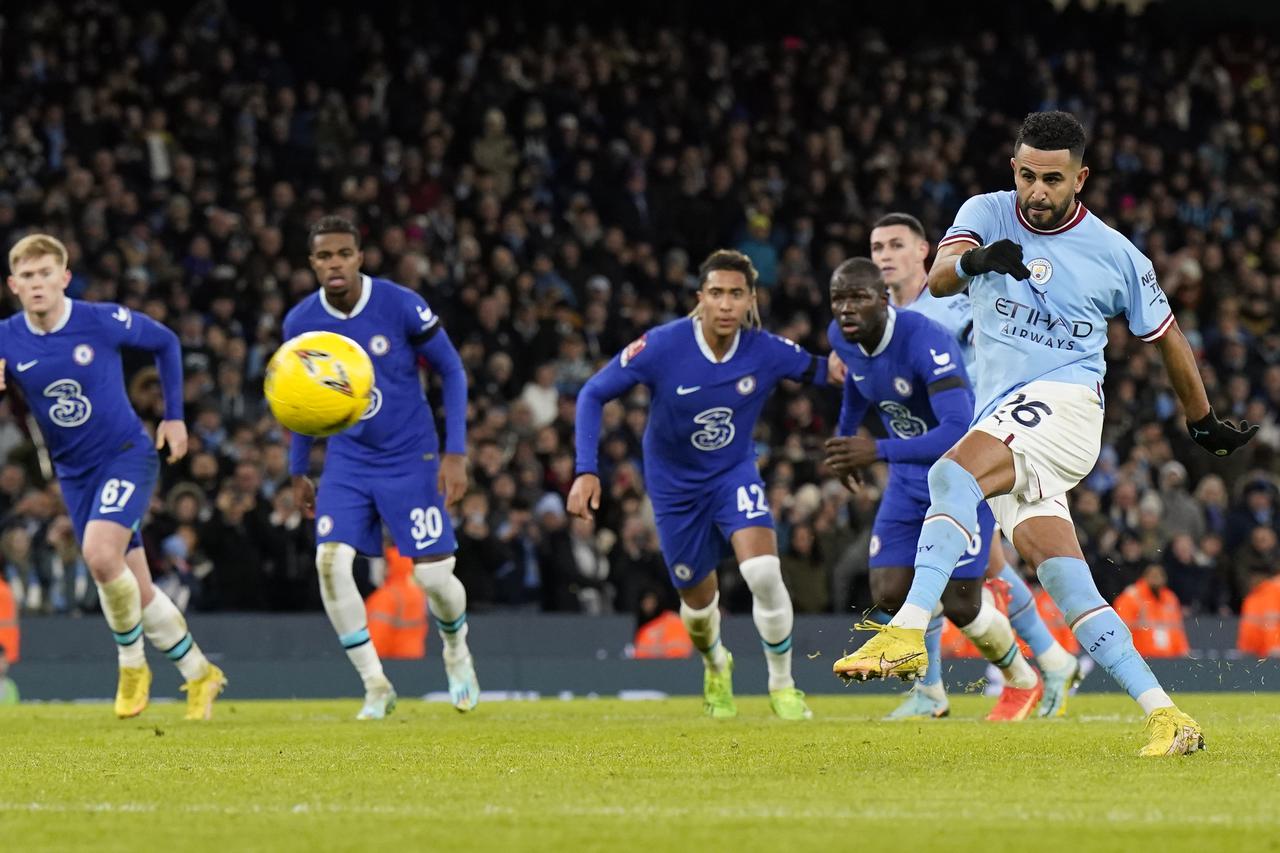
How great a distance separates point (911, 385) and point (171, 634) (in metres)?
4.70

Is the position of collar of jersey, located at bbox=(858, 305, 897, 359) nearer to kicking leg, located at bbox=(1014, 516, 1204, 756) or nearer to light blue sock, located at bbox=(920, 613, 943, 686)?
light blue sock, located at bbox=(920, 613, 943, 686)

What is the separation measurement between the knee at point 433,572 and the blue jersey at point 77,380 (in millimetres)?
1704

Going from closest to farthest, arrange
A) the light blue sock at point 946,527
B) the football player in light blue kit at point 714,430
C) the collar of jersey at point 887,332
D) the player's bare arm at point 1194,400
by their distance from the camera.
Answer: the light blue sock at point 946,527 → the player's bare arm at point 1194,400 → the collar of jersey at point 887,332 → the football player in light blue kit at point 714,430

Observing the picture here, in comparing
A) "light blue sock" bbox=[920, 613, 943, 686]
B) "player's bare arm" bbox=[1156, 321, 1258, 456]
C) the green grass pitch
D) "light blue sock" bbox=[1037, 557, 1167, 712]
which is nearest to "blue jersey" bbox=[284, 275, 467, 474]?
the green grass pitch

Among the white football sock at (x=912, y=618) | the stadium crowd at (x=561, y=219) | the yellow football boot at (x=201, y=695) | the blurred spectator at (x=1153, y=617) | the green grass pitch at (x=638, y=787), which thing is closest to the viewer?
the green grass pitch at (x=638, y=787)

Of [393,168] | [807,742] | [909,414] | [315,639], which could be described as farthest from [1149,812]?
[393,168]

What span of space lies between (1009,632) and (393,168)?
12.8 metres

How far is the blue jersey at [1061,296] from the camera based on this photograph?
7867mm

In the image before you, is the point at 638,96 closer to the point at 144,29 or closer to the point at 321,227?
the point at 144,29

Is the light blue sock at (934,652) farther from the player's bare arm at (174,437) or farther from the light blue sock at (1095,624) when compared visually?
the player's bare arm at (174,437)

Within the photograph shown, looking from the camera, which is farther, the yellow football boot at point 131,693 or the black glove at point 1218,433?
the yellow football boot at point 131,693

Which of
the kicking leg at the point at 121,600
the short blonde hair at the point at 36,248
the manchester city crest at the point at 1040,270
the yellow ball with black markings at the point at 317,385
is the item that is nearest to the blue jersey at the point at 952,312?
the yellow ball with black markings at the point at 317,385

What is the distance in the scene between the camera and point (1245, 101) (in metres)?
30.7

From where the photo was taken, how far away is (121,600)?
11680 mm
